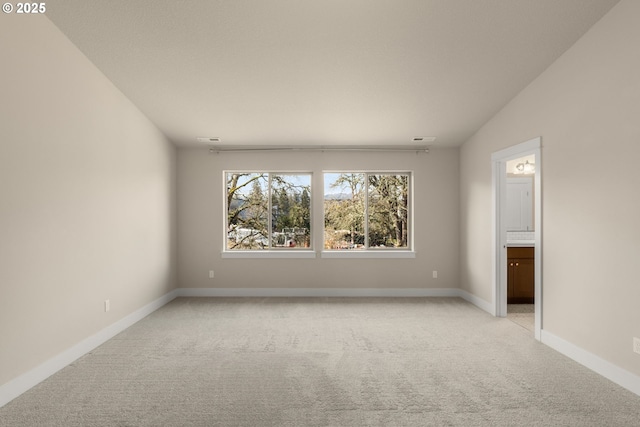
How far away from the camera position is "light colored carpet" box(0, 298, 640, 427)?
252 cm

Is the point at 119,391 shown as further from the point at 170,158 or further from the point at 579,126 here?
the point at 579,126

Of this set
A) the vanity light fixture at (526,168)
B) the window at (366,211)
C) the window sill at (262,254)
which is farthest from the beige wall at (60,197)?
the vanity light fixture at (526,168)

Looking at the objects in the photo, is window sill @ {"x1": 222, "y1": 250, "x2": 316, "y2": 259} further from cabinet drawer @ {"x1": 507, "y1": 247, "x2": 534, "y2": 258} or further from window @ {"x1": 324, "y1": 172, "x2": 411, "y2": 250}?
cabinet drawer @ {"x1": 507, "y1": 247, "x2": 534, "y2": 258}

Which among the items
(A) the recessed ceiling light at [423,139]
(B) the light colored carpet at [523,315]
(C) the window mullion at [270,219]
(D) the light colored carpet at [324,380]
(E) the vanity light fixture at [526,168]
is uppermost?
(A) the recessed ceiling light at [423,139]

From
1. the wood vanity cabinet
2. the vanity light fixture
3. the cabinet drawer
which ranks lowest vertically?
the wood vanity cabinet

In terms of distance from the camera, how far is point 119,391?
289 centimetres

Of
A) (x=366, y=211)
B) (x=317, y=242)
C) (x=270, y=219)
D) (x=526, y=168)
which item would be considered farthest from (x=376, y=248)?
(x=526, y=168)

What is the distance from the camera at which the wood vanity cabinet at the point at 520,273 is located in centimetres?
543

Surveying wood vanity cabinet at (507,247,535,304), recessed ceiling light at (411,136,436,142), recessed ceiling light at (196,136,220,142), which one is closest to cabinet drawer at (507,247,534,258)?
wood vanity cabinet at (507,247,535,304)

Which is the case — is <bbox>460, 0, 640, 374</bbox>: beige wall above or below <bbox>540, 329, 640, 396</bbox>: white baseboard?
above

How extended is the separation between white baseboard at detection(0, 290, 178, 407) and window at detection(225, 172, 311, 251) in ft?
6.33

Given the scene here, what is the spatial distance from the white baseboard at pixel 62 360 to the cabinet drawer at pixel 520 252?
5.12 meters

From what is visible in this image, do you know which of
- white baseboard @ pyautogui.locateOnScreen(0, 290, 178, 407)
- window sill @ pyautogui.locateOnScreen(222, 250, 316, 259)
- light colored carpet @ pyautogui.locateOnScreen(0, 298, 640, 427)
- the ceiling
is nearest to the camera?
light colored carpet @ pyautogui.locateOnScreen(0, 298, 640, 427)

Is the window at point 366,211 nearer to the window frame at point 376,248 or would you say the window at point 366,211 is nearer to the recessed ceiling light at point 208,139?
the window frame at point 376,248
